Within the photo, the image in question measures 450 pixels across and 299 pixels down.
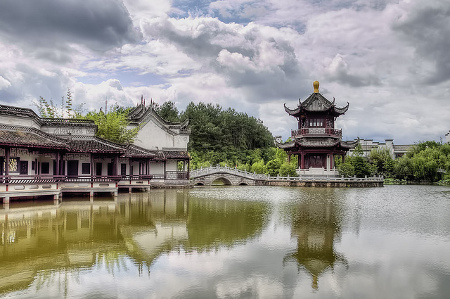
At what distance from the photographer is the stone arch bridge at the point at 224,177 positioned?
122ft

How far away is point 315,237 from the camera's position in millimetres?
11359

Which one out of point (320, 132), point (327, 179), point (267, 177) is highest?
point (320, 132)

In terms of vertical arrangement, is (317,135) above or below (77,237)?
above

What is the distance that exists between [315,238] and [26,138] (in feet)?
50.6

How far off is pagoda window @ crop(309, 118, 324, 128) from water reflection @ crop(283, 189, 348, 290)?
23664mm

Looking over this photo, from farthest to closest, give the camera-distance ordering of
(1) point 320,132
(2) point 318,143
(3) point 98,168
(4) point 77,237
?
(1) point 320,132, (2) point 318,143, (3) point 98,168, (4) point 77,237

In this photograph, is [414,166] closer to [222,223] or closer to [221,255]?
[222,223]

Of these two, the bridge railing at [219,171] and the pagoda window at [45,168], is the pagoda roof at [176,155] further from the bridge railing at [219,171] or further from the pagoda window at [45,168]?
the pagoda window at [45,168]

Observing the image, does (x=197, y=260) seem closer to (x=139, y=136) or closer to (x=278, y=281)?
(x=278, y=281)

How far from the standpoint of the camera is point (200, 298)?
634 cm

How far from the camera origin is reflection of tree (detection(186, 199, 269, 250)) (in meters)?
10.7

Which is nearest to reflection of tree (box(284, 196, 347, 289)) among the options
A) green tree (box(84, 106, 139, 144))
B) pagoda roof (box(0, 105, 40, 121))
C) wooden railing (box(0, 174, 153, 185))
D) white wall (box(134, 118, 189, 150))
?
wooden railing (box(0, 174, 153, 185))

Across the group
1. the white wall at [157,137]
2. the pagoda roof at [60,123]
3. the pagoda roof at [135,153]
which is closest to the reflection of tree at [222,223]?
the pagoda roof at [135,153]

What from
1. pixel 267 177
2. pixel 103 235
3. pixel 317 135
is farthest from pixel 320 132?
pixel 103 235
